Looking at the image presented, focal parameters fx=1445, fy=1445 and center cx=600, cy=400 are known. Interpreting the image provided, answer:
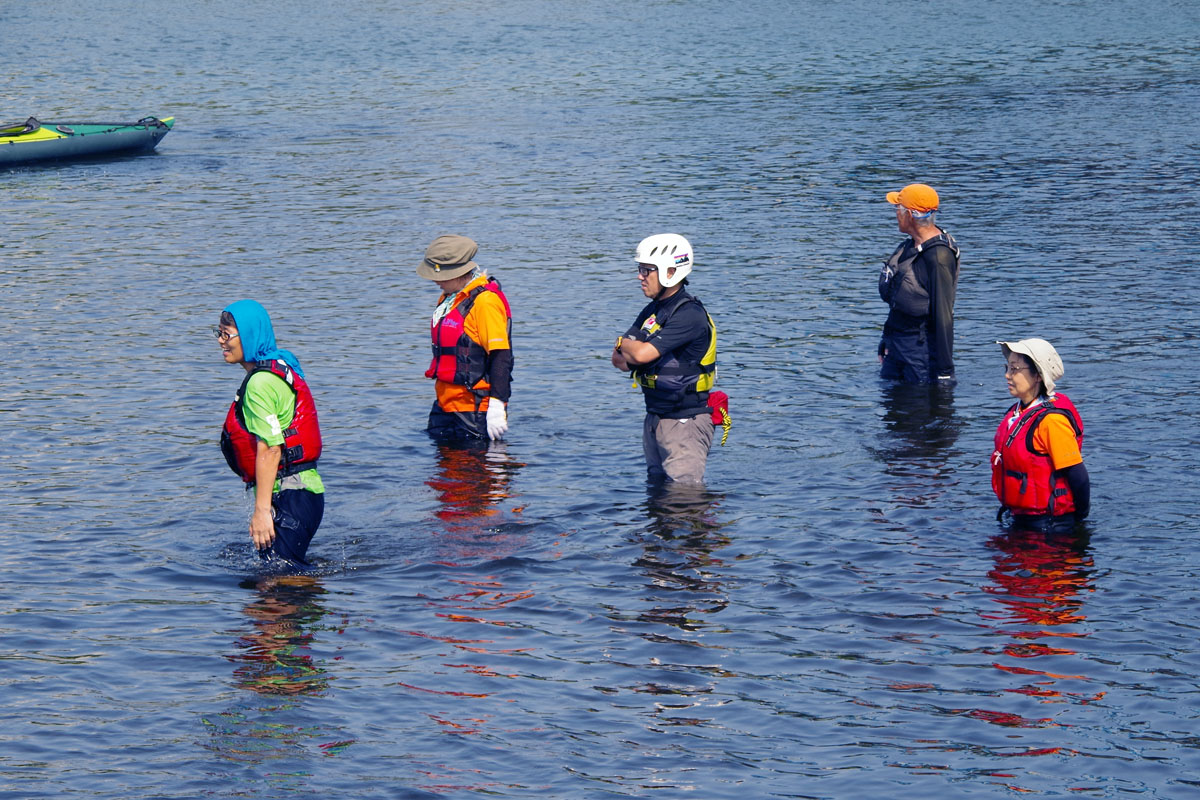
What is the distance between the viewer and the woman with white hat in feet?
35.0

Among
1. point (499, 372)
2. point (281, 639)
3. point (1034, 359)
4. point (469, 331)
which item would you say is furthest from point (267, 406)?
point (1034, 359)

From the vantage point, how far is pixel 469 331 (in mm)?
13094

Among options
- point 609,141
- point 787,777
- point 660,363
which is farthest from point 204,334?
point 609,141

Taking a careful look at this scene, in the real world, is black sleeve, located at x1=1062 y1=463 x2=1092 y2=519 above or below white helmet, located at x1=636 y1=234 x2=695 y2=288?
below

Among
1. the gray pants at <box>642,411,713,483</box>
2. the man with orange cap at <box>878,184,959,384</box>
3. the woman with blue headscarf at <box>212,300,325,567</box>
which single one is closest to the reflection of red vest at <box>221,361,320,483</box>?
the woman with blue headscarf at <box>212,300,325,567</box>

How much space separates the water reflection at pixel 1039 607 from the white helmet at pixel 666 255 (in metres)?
3.39

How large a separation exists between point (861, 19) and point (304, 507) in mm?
56235

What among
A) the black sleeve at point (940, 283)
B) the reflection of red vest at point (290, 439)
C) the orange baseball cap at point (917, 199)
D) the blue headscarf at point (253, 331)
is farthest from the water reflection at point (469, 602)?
the orange baseball cap at point (917, 199)

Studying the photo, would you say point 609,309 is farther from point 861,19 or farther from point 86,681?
point 861,19

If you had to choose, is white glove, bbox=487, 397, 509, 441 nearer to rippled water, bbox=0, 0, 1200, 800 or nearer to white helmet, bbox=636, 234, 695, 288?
rippled water, bbox=0, 0, 1200, 800

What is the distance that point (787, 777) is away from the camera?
842 cm

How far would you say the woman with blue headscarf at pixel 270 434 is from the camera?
32.3ft

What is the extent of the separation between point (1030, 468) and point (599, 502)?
4.02 meters

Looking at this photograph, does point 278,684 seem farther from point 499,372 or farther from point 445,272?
point 445,272
